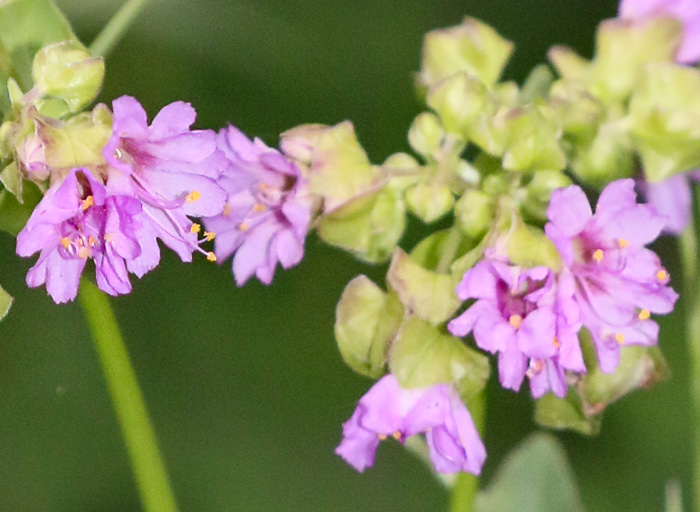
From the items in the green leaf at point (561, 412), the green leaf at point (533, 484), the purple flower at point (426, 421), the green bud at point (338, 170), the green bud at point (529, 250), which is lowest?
the green leaf at point (533, 484)

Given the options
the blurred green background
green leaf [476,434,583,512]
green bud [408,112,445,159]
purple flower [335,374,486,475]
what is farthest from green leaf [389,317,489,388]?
the blurred green background

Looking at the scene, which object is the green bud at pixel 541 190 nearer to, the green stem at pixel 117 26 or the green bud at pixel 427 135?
the green bud at pixel 427 135

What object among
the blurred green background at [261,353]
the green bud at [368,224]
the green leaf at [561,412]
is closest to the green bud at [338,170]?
the green bud at [368,224]

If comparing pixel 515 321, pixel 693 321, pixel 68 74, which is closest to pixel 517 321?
pixel 515 321

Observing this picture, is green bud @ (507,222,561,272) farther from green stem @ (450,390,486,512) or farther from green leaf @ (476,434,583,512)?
green leaf @ (476,434,583,512)

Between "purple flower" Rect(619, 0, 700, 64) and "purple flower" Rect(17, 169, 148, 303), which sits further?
"purple flower" Rect(619, 0, 700, 64)

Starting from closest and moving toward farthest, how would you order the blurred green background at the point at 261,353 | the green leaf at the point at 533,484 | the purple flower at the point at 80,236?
1. the purple flower at the point at 80,236
2. the green leaf at the point at 533,484
3. the blurred green background at the point at 261,353
